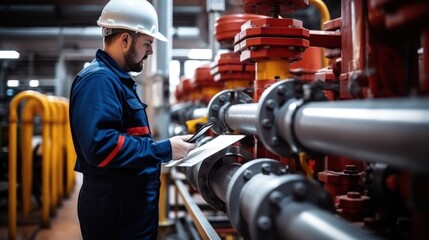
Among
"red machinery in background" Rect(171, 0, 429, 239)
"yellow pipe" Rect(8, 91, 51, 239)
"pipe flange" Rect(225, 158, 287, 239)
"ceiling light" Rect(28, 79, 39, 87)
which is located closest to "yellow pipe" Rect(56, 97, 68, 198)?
"yellow pipe" Rect(8, 91, 51, 239)

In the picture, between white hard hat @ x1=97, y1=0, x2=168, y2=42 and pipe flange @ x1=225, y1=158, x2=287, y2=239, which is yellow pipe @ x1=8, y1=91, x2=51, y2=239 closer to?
white hard hat @ x1=97, y1=0, x2=168, y2=42

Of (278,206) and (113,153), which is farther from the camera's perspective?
(113,153)

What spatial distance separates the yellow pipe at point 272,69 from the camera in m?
1.74

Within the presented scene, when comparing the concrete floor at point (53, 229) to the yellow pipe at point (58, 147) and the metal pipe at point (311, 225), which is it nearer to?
the yellow pipe at point (58, 147)

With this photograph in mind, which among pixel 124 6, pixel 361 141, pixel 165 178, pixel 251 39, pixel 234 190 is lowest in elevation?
pixel 165 178

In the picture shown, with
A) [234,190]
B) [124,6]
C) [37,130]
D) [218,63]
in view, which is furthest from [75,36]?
[234,190]

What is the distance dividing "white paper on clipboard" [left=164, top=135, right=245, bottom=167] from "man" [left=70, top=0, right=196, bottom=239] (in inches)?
1.3

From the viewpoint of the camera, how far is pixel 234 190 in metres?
1.19

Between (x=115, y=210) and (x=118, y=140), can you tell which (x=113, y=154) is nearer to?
(x=118, y=140)

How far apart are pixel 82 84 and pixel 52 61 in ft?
34.8

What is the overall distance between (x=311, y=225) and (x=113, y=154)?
76cm

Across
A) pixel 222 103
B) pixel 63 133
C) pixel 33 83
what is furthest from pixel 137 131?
pixel 33 83

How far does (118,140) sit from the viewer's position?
1412 mm

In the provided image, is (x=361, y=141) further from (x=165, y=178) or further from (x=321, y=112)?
(x=165, y=178)
